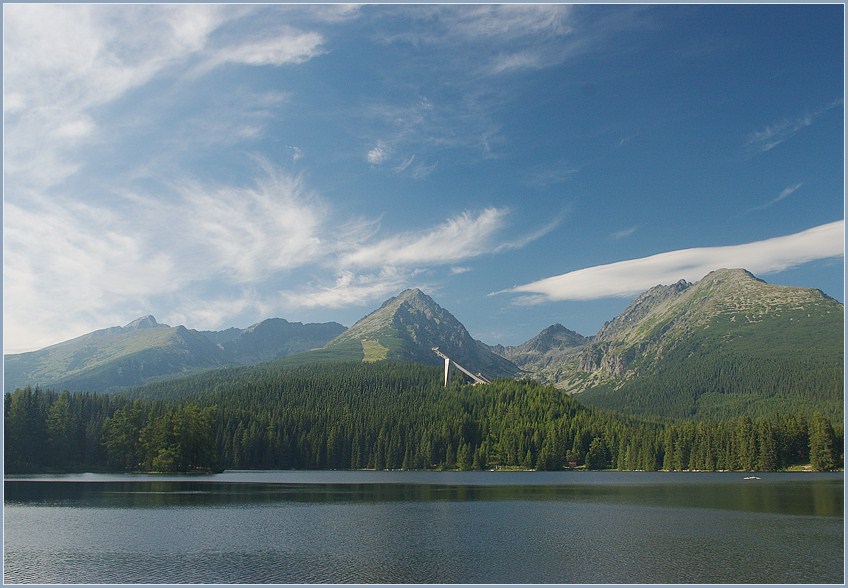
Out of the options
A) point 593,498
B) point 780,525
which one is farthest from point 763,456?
point 780,525

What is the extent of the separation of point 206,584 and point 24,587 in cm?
1141

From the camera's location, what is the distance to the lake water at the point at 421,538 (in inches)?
1759

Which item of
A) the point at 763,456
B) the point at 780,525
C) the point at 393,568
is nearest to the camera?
the point at 393,568

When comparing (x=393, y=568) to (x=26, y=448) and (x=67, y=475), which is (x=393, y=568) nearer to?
(x=67, y=475)

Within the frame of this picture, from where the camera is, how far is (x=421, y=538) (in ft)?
195

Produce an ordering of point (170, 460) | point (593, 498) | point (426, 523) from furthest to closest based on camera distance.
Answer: point (170, 460)
point (593, 498)
point (426, 523)

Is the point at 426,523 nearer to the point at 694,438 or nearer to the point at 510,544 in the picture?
the point at 510,544

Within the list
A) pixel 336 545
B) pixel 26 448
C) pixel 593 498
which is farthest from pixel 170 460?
pixel 336 545

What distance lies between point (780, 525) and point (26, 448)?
160 m

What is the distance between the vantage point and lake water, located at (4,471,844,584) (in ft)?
147

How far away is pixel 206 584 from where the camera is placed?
136 ft

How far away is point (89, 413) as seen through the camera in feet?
600

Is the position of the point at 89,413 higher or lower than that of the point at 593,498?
higher

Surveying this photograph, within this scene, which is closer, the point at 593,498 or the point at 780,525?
the point at 780,525
